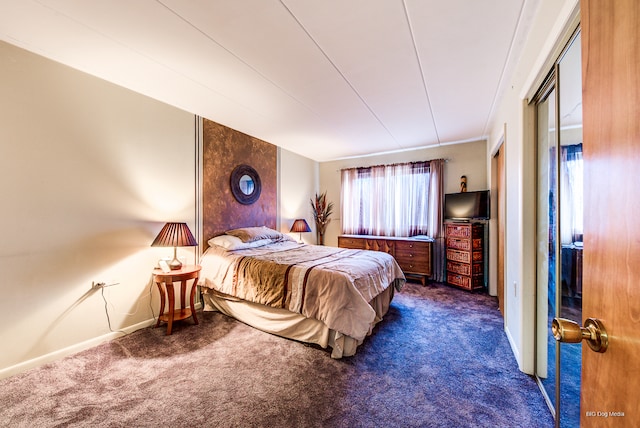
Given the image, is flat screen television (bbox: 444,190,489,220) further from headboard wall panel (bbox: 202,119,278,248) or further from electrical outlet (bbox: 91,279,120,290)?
electrical outlet (bbox: 91,279,120,290)

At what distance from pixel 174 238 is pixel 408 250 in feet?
11.8

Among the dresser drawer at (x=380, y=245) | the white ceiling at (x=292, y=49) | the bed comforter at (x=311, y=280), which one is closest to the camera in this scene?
the white ceiling at (x=292, y=49)

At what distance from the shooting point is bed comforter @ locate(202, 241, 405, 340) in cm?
213

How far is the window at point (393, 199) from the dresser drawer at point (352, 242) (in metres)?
0.38

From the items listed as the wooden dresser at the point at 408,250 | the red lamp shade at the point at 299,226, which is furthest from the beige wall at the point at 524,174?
the red lamp shade at the point at 299,226

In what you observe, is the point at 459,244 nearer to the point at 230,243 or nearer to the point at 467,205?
the point at 467,205

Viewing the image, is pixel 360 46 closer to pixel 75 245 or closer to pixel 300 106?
pixel 300 106

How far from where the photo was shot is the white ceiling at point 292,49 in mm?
1581

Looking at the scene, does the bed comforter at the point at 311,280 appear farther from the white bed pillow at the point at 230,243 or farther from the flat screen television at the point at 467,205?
the flat screen television at the point at 467,205

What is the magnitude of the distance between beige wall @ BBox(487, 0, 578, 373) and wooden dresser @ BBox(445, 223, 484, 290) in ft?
4.77

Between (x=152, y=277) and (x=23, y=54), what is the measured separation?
219 centimetres

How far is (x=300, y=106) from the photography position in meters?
2.95

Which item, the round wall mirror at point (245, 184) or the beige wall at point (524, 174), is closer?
the beige wall at point (524, 174)

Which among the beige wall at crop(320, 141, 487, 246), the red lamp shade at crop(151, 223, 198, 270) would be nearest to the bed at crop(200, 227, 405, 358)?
the red lamp shade at crop(151, 223, 198, 270)
